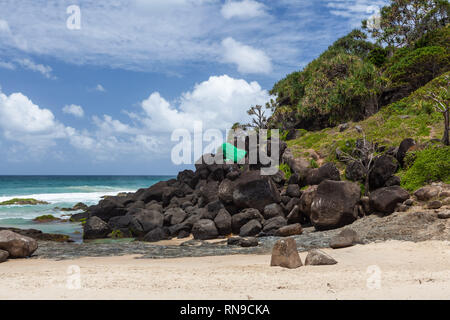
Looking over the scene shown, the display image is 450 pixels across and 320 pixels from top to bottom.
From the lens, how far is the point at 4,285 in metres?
7.11

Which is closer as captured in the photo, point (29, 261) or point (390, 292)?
point (390, 292)

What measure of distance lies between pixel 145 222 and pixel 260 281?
39.5 ft

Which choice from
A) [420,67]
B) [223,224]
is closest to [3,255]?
[223,224]

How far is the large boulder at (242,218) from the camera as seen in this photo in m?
16.2

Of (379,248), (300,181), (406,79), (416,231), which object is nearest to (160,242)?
(300,181)

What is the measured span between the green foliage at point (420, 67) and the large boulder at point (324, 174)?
17906 millimetres

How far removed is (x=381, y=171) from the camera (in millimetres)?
15977

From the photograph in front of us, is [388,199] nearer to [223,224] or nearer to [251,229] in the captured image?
[251,229]

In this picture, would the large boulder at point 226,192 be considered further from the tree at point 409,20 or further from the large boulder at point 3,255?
the tree at point 409,20

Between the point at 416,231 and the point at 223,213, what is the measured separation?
8220 mm

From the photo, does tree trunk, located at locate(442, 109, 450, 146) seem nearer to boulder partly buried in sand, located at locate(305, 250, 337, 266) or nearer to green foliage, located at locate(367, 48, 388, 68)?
boulder partly buried in sand, located at locate(305, 250, 337, 266)

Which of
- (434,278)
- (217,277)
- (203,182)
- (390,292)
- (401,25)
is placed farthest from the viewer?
(401,25)

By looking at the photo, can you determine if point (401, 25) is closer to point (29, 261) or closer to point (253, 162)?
point (253, 162)

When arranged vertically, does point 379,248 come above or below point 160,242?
above
